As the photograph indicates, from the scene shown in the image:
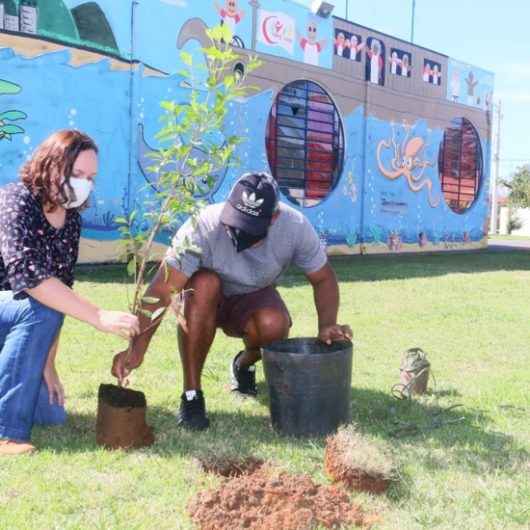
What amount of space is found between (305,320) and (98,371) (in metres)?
2.84

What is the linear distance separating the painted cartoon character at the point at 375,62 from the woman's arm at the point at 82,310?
1517 cm

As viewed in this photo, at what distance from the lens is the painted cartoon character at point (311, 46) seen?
1506 centimetres

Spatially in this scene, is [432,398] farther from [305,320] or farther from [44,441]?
[305,320]

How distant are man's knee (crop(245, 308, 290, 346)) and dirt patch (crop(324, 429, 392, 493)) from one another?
1.05 metres

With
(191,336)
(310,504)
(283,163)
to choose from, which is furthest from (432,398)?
(283,163)

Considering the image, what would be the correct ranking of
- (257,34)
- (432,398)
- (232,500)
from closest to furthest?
(232,500) < (432,398) < (257,34)

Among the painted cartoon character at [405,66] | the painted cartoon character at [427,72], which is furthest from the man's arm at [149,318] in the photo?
the painted cartoon character at [427,72]

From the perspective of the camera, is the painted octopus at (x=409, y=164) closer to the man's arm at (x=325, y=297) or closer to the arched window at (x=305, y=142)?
the arched window at (x=305, y=142)

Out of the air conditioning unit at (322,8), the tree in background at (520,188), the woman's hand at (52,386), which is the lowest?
the woman's hand at (52,386)

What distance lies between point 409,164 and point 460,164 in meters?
2.84

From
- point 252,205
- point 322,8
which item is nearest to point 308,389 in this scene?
point 252,205

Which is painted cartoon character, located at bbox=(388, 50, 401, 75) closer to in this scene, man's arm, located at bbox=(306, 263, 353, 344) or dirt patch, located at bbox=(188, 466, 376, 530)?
man's arm, located at bbox=(306, 263, 353, 344)

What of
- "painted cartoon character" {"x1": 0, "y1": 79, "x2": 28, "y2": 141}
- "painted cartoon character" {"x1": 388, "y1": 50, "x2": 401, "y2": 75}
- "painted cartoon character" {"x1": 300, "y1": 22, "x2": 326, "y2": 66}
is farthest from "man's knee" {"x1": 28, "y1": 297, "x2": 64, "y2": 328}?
"painted cartoon character" {"x1": 388, "y1": 50, "x2": 401, "y2": 75}

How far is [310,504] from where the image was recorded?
250 cm
